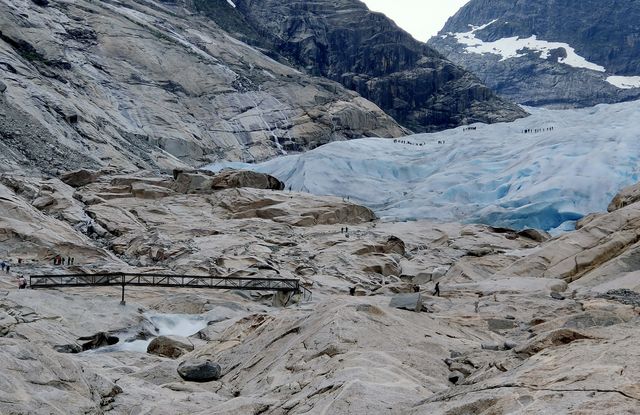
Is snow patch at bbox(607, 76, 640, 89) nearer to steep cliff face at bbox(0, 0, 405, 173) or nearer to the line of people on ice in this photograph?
steep cliff face at bbox(0, 0, 405, 173)

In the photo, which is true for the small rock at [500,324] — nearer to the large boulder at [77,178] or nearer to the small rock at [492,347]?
the small rock at [492,347]

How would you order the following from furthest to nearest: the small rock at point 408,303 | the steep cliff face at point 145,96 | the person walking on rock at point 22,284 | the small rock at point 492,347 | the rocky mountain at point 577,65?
the rocky mountain at point 577,65
the steep cliff face at point 145,96
the person walking on rock at point 22,284
the small rock at point 408,303
the small rock at point 492,347

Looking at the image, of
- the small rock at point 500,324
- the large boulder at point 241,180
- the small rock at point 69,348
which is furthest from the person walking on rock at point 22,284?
the large boulder at point 241,180

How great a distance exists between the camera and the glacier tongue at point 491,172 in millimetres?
45844

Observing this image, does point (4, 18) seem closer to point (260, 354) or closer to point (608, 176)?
point (608, 176)

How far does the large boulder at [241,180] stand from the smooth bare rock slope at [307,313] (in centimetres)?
182

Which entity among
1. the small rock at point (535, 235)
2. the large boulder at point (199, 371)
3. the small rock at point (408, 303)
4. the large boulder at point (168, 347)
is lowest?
the small rock at point (535, 235)

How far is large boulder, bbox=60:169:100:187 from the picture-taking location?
140ft

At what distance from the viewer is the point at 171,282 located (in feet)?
88.2

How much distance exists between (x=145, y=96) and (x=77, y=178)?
96.9 ft

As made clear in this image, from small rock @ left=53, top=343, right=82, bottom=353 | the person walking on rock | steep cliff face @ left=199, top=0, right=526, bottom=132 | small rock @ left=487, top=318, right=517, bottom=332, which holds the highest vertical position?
steep cliff face @ left=199, top=0, right=526, bottom=132

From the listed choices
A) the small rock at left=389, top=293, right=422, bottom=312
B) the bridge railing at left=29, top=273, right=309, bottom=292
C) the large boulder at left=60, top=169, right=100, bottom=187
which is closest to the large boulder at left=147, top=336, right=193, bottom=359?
the small rock at left=389, top=293, right=422, bottom=312

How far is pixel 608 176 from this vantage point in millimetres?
46906

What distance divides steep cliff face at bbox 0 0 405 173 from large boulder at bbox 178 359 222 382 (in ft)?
117
